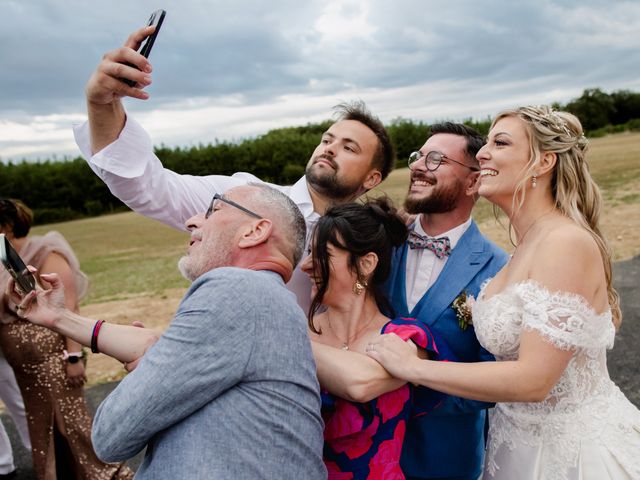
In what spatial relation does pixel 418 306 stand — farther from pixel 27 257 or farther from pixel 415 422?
pixel 27 257

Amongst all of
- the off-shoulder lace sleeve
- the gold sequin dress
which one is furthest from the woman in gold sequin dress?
the off-shoulder lace sleeve

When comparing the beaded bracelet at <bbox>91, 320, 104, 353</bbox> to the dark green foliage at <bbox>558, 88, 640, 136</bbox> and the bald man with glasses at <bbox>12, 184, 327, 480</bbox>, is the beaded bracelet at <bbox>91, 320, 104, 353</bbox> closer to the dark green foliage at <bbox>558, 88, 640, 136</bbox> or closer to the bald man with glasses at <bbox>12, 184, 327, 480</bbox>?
the bald man with glasses at <bbox>12, 184, 327, 480</bbox>

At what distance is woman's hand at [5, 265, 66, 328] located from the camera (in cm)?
237

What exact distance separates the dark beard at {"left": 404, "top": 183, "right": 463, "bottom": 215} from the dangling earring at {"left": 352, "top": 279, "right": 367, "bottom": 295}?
69 cm

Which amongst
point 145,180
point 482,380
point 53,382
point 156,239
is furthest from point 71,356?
point 156,239

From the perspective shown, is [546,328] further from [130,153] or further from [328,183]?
[130,153]

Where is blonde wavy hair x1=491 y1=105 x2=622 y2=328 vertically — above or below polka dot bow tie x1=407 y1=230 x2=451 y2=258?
above

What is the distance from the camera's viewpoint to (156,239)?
99.1 feet

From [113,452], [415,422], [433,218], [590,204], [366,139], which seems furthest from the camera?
[366,139]

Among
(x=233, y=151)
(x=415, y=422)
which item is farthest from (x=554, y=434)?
(x=233, y=151)

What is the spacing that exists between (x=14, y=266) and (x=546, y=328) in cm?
209

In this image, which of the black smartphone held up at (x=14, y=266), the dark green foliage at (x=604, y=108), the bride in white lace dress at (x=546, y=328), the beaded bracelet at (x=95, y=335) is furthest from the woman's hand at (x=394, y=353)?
the dark green foliage at (x=604, y=108)

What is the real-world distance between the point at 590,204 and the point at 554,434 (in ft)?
3.32

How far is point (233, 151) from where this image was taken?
53.8 metres
